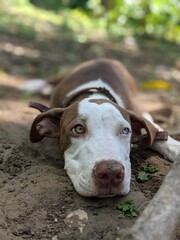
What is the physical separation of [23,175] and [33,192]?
11.8 inches

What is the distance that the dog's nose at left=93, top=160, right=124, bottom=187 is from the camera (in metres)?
3.18

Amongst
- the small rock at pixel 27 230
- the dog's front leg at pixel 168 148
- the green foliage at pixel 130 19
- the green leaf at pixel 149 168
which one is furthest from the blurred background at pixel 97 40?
the small rock at pixel 27 230

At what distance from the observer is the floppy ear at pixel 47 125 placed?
163 inches

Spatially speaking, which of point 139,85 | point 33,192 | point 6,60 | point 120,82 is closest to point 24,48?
point 6,60

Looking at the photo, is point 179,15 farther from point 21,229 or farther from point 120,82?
point 21,229

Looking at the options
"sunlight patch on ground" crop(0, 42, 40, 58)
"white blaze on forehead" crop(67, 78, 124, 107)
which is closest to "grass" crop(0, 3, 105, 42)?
"sunlight patch on ground" crop(0, 42, 40, 58)

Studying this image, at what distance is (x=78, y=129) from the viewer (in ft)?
12.5

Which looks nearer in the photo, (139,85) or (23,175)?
(23,175)

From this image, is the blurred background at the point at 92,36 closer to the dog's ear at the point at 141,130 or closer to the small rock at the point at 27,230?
the dog's ear at the point at 141,130

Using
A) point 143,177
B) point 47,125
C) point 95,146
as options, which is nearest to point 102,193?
point 95,146

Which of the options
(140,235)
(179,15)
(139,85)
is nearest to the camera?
(140,235)

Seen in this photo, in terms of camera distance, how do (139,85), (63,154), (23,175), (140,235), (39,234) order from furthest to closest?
(139,85) → (63,154) → (23,175) → (39,234) → (140,235)

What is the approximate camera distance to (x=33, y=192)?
11.5ft

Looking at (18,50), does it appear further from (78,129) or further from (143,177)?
(143,177)
